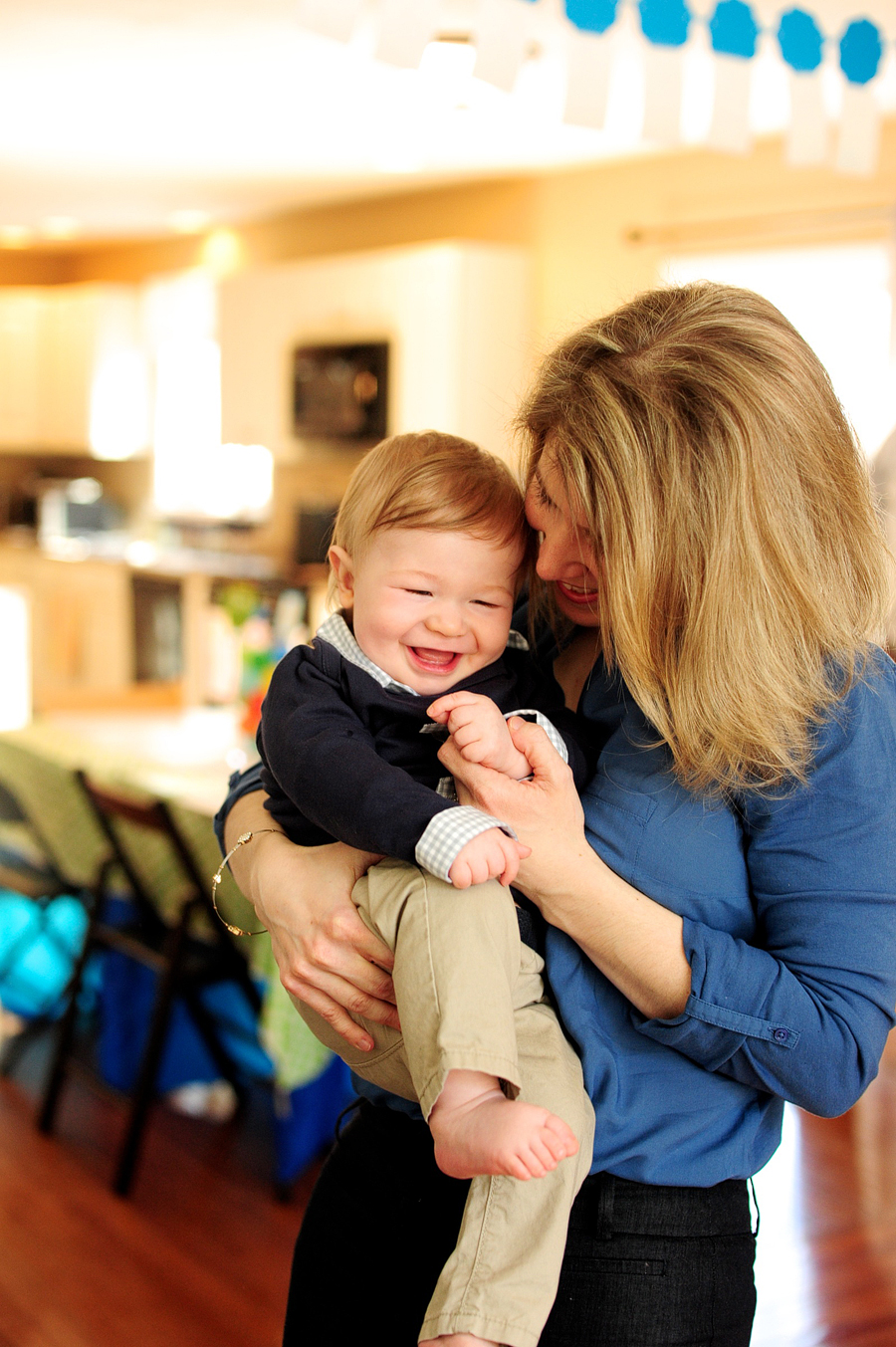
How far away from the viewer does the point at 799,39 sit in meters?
2.49

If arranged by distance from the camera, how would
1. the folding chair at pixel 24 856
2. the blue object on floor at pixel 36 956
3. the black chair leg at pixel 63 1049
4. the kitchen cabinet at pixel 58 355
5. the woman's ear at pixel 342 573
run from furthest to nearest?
the kitchen cabinet at pixel 58 355, the blue object on floor at pixel 36 956, the folding chair at pixel 24 856, the black chair leg at pixel 63 1049, the woman's ear at pixel 342 573

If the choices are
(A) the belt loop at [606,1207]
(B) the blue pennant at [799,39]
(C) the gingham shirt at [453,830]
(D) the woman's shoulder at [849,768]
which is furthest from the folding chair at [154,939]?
(B) the blue pennant at [799,39]

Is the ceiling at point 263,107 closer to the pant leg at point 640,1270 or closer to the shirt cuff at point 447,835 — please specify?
the shirt cuff at point 447,835

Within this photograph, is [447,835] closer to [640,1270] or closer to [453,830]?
[453,830]

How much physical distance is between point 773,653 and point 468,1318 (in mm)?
565

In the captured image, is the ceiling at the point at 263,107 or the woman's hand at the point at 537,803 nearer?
the woman's hand at the point at 537,803

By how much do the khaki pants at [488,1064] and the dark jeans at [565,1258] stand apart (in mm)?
71

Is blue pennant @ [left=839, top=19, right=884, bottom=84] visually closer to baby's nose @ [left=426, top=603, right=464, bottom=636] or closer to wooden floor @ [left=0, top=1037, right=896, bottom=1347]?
baby's nose @ [left=426, top=603, right=464, bottom=636]

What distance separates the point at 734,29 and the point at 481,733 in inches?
75.4

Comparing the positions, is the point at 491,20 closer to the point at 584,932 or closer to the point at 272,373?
the point at 584,932

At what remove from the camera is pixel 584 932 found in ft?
3.34

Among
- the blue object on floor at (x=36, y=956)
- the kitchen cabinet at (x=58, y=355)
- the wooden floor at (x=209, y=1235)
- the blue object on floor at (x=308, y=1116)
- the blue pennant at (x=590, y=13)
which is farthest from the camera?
the kitchen cabinet at (x=58, y=355)

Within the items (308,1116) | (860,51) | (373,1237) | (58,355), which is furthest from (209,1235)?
(58,355)

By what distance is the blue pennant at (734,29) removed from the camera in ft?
7.77
